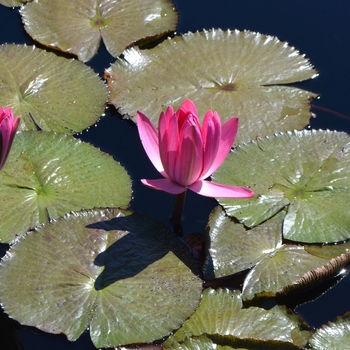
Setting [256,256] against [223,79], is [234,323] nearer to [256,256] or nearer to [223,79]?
[256,256]

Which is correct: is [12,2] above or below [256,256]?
above

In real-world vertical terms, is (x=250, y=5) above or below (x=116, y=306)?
above

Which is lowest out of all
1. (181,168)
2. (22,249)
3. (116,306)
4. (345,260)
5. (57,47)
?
(345,260)

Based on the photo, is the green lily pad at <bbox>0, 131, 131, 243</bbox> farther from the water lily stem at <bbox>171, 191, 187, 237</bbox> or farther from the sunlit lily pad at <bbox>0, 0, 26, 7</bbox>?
the sunlit lily pad at <bbox>0, 0, 26, 7</bbox>

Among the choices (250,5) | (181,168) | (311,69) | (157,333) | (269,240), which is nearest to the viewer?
(157,333)

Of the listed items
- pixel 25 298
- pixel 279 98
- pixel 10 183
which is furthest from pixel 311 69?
pixel 25 298

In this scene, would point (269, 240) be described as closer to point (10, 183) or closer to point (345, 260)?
point (345, 260)

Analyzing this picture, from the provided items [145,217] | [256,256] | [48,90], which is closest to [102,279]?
[145,217]
